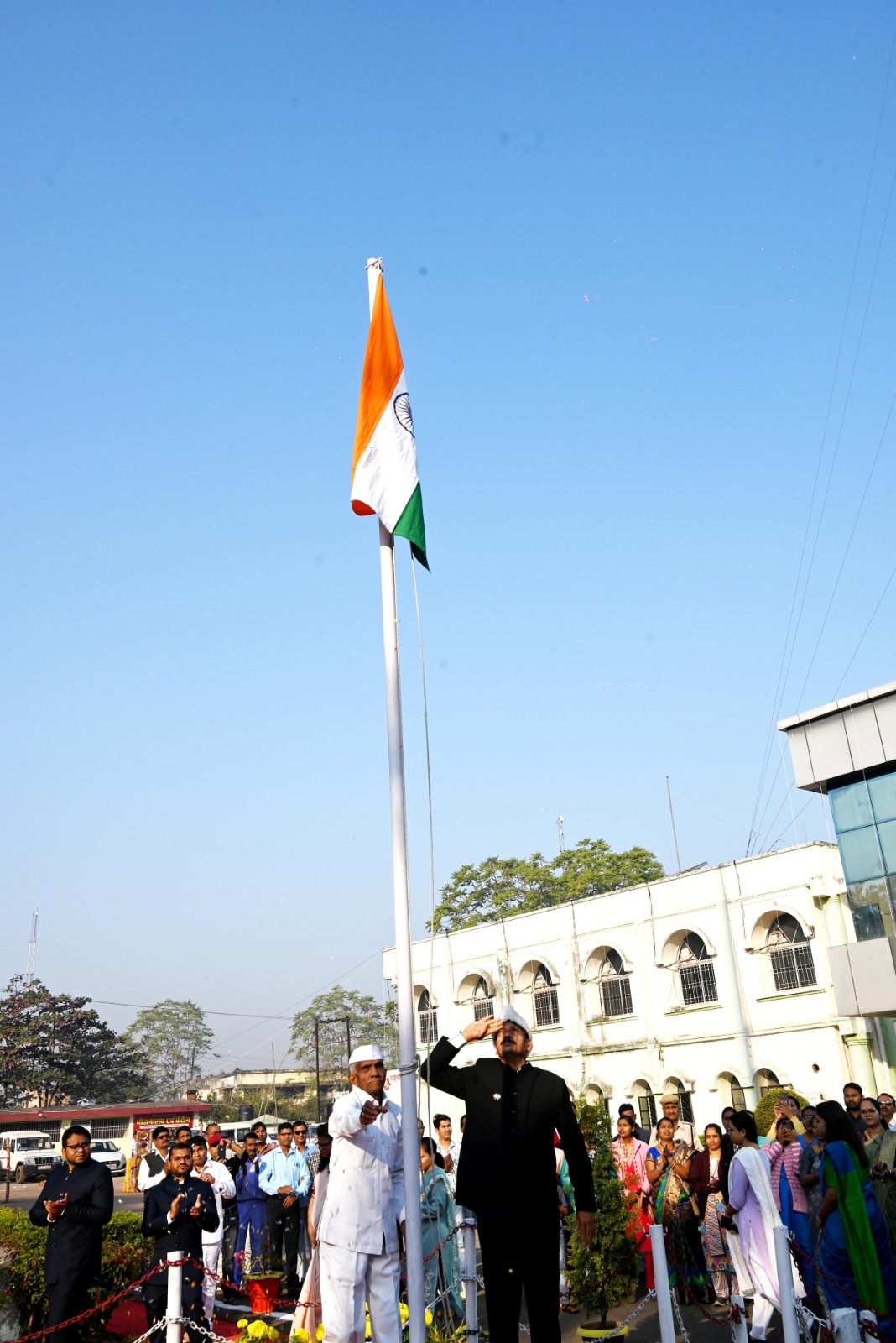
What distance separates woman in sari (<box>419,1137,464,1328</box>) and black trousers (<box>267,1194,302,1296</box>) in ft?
10.9

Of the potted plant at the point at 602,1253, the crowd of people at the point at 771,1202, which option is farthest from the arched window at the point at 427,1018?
the potted plant at the point at 602,1253

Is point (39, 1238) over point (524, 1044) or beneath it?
beneath

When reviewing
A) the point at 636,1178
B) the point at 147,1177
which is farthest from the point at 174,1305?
the point at 636,1178

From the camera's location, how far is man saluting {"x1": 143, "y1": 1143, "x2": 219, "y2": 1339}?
8422mm

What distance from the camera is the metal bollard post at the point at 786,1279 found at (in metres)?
6.39

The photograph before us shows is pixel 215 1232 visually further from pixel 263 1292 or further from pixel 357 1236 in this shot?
pixel 357 1236

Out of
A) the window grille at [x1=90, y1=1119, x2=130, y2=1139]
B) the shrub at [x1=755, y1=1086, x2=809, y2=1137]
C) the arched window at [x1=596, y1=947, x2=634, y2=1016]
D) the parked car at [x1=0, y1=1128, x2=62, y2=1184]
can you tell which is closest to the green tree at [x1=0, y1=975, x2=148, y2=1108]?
the window grille at [x1=90, y1=1119, x2=130, y2=1139]

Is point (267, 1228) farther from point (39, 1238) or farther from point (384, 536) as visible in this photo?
point (384, 536)

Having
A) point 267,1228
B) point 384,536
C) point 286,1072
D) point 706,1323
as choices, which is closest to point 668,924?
point 267,1228

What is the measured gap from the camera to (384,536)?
7484 mm

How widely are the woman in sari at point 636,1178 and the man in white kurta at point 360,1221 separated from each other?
386 centimetres

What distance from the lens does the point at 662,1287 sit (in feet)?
23.8

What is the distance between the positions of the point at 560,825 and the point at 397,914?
176 feet

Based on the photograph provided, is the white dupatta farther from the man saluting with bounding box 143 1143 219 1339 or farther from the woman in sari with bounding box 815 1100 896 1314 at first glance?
the man saluting with bounding box 143 1143 219 1339
